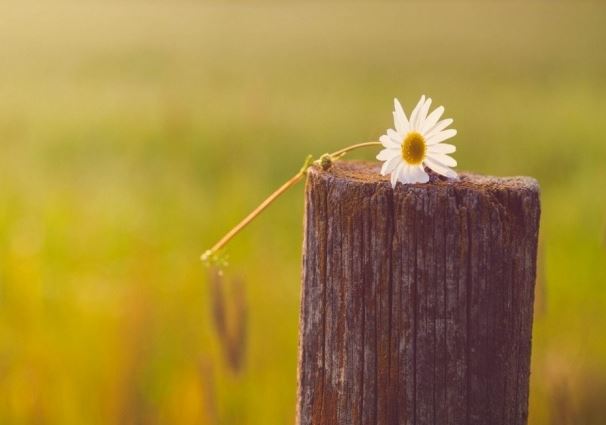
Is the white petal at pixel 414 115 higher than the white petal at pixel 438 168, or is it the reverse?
the white petal at pixel 414 115

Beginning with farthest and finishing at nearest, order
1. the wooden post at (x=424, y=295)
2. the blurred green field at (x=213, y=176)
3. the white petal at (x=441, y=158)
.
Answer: the blurred green field at (x=213, y=176), the white petal at (x=441, y=158), the wooden post at (x=424, y=295)

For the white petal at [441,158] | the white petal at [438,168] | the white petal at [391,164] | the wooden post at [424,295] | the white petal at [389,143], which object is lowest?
the wooden post at [424,295]

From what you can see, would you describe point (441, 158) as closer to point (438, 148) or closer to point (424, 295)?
point (438, 148)

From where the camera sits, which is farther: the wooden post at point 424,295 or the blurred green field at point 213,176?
the blurred green field at point 213,176

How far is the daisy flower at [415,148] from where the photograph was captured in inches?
62.4

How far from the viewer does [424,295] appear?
5.10 feet

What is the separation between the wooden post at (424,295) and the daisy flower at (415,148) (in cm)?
3

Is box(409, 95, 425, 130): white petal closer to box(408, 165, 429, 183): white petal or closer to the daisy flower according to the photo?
the daisy flower

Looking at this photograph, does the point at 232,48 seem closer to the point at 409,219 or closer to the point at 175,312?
the point at 175,312

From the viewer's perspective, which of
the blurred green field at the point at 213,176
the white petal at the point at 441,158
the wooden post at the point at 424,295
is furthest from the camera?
the blurred green field at the point at 213,176

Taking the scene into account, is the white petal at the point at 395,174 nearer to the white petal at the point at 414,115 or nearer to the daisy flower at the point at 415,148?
the daisy flower at the point at 415,148

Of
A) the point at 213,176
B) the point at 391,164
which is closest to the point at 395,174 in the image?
the point at 391,164

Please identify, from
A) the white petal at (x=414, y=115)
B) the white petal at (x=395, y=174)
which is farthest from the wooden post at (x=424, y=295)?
the white petal at (x=414, y=115)

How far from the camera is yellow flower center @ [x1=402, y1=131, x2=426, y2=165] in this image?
1604 mm
